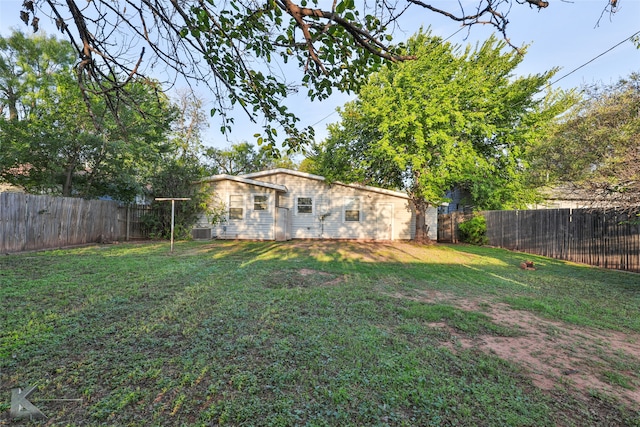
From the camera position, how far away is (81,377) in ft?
6.90

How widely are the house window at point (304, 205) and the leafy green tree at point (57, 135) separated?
6.85 metres

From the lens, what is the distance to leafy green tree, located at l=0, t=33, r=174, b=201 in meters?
10.2

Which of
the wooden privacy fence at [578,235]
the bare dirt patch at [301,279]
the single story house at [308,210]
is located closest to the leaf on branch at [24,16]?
the bare dirt patch at [301,279]

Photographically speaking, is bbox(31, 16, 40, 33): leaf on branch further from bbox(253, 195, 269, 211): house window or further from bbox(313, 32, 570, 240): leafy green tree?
bbox(253, 195, 269, 211): house window

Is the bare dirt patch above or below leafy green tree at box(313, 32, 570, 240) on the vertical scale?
below

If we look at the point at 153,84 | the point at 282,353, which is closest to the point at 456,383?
the point at 282,353

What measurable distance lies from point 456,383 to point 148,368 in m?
2.35

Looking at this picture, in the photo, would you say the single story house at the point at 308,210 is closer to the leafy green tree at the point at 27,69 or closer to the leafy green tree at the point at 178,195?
the leafy green tree at the point at 178,195

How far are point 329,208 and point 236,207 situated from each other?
4634 millimetres

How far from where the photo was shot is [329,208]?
594 inches

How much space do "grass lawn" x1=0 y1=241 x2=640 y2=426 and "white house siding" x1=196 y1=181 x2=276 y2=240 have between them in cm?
862

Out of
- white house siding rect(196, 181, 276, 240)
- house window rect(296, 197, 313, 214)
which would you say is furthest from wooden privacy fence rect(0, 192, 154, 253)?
house window rect(296, 197, 313, 214)

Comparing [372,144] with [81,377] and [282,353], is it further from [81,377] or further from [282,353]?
[81,377]

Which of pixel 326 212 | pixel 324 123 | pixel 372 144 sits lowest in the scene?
pixel 326 212
